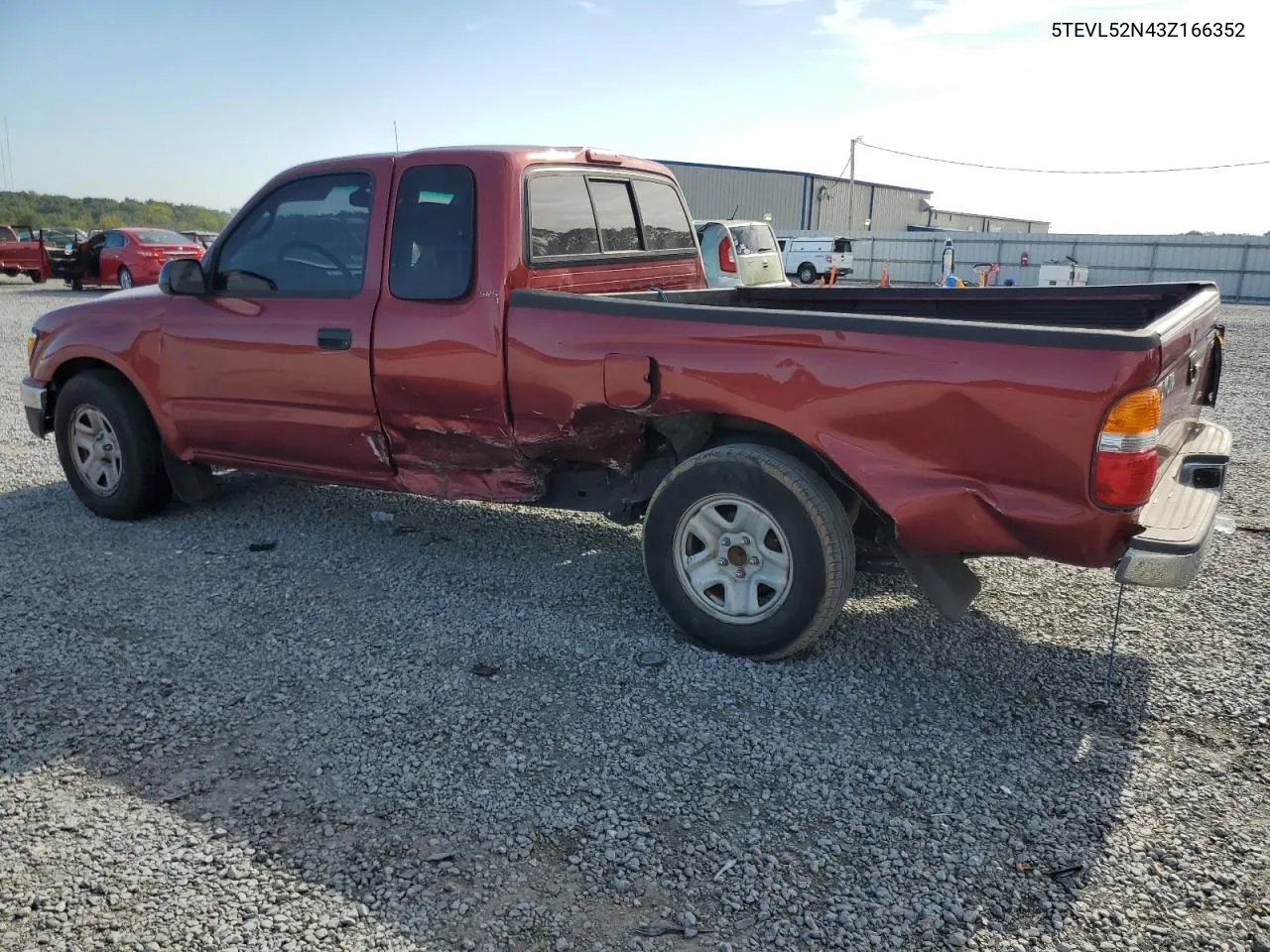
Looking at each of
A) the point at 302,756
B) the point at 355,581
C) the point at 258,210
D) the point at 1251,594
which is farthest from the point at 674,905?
the point at 258,210

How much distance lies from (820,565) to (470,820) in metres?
1.60

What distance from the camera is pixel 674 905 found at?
8.26ft

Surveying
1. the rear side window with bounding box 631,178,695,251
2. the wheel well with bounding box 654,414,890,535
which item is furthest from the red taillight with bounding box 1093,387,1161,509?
the rear side window with bounding box 631,178,695,251

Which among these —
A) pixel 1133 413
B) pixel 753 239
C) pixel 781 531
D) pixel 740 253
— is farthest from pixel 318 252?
pixel 753 239

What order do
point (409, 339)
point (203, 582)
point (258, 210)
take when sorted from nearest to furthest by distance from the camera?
point (409, 339) → point (203, 582) → point (258, 210)

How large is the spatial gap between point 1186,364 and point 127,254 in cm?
2330

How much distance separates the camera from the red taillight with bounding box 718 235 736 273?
1180 cm

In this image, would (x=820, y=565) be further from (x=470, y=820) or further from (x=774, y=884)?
(x=470, y=820)

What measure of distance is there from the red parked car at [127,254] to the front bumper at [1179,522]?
21.7 metres

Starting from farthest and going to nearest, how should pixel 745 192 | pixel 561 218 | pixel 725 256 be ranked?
pixel 745 192
pixel 725 256
pixel 561 218

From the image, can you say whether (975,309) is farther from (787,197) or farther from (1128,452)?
(787,197)

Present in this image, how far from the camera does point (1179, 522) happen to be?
331cm

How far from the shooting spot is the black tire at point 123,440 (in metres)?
5.53

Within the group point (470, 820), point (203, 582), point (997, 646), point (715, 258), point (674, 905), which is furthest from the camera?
point (715, 258)
